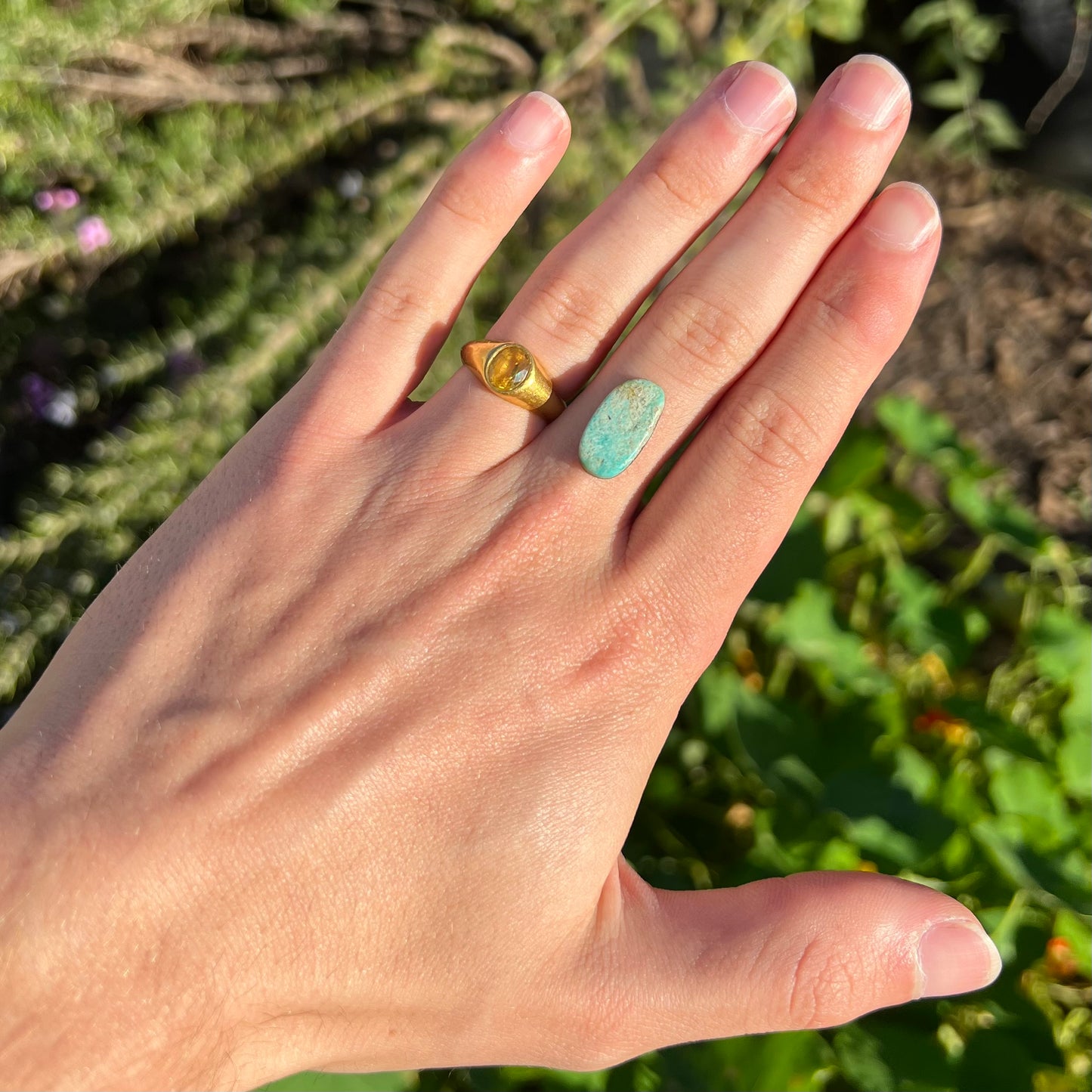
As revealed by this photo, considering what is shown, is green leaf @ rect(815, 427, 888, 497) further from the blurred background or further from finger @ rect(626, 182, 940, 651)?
finger @ rect(626, 182, 940, 651)

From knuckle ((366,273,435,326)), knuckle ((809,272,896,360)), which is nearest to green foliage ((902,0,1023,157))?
knuckle ((809,272,896,360))

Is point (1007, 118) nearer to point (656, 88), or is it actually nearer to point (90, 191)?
point (656, 88)

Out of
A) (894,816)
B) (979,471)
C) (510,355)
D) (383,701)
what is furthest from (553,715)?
(979,471)

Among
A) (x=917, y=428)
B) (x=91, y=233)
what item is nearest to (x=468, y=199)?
(x=91, y=233)

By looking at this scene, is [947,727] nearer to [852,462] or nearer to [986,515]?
[986,515]

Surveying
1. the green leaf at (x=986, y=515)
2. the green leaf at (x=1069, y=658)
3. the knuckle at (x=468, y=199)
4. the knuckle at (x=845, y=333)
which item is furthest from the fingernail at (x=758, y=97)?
the green leaf at (x=1069, y=658)
